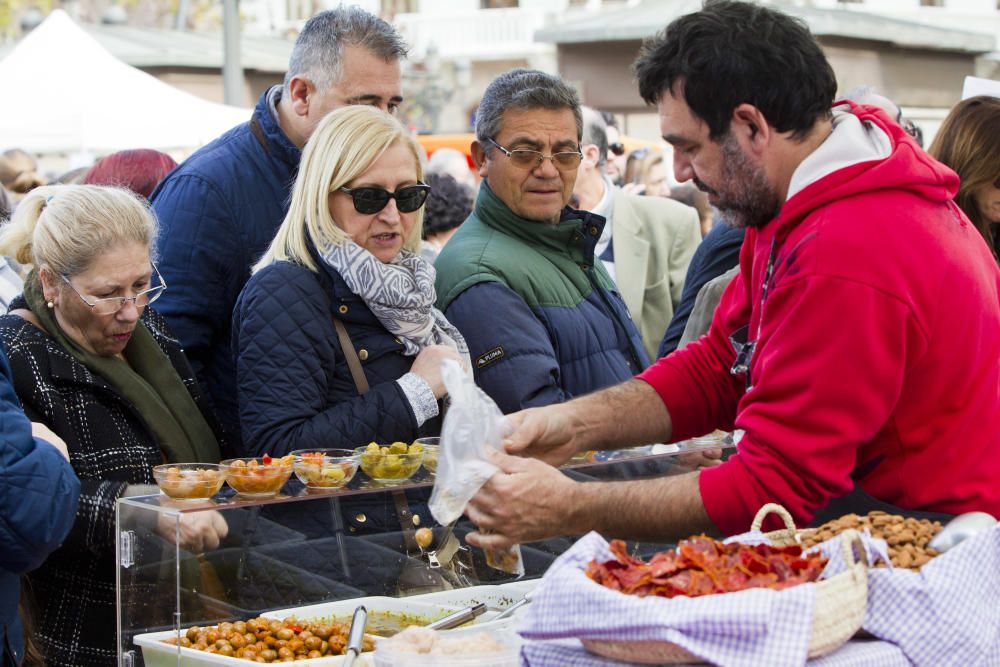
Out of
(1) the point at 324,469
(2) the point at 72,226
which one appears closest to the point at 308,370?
(1) the point at 324,469

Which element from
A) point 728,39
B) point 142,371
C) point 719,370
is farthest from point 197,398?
point 728,39

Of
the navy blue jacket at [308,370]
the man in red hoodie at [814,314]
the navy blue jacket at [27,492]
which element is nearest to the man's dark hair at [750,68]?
the man in red hoodie at [814,314]

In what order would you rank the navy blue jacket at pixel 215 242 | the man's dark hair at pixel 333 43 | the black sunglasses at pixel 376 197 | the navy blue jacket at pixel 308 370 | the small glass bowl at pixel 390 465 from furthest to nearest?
the man's dark hair at pixel 333 43 < the navy blue jacket at pixel 215 242 < the black sunglasses at pixel 376 197 < the navy blue jacket at pixel 308 370 < the small glass bowl at pixel 390 465

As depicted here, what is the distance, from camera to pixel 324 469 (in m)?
3.03

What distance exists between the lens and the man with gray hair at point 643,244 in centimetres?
595

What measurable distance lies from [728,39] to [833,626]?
1213 millimetres

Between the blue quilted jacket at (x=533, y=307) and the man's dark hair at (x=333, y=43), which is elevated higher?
the man's dark hair at (x=333, y=43)

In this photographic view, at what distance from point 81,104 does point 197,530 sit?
902 centimetres

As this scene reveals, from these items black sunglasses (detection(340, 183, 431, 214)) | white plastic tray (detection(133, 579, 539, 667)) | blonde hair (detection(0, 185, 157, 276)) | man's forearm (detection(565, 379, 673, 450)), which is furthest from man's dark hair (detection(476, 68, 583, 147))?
white plastic tray (detection(133, 579, 539, 667))

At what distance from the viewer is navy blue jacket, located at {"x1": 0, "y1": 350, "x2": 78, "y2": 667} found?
8.99 ft

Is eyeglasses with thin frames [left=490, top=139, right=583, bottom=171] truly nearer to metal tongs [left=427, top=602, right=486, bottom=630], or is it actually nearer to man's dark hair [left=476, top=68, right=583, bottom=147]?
man's dark hair [left=476, top=68, right=583, bottom=147]

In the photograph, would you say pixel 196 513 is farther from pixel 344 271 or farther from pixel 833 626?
pixel 833 626

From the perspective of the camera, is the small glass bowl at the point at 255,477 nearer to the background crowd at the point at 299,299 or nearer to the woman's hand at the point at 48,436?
the background crowd at the point at 299,299

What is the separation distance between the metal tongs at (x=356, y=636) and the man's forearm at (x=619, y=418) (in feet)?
2.15
